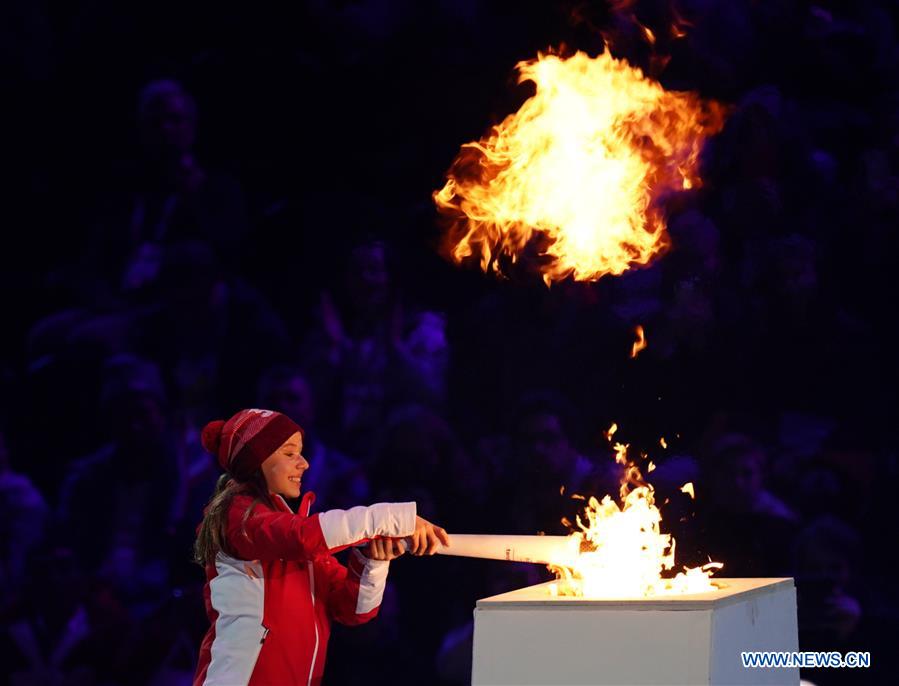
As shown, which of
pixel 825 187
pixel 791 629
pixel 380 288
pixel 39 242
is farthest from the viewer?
pixel 39 242

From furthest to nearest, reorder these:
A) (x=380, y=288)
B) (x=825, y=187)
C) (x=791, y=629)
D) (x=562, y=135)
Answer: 1. (x=380, y=288)
2. (x=825, y=187)
3. (x=562, y=135)
4. (x=791, y=629)

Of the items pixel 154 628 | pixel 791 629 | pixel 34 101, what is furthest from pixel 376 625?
pixel 34 101

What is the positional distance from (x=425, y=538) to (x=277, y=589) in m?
0.39

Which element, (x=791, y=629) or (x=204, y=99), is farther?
(x=204, y=99)

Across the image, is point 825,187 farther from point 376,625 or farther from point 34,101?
point 34,101

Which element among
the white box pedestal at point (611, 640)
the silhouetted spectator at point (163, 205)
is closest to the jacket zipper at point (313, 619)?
the white box pedestal at point (611, 640)

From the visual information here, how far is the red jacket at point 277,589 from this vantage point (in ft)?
9.45

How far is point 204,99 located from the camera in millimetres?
5773

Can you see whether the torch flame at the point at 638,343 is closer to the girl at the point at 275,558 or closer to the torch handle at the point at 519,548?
the torch handle at the point at 519,548

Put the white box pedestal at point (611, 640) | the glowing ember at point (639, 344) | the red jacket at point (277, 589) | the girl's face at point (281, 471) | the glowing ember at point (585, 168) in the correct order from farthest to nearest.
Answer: the glowing ember at point (639, 344) < the glowing ember at point (585, 168) < the girl's face at point (281, 471) < the red jacket at point (277, 589) < the white box pedestal at point (611, 640)

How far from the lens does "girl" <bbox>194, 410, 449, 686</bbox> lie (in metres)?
2.89

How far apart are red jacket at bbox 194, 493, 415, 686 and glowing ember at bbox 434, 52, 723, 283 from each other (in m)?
1.52

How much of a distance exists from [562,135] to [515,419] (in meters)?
1.40

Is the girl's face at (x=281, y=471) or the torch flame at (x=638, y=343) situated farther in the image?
the torch flame at (x=638, y=343)
